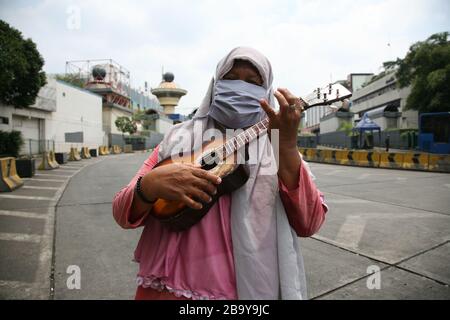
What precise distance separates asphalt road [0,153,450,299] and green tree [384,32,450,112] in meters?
19.6

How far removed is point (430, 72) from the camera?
2270 centimetres

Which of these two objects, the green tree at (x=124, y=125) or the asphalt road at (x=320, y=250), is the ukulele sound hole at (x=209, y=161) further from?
the green tree at (x=124, y=125)

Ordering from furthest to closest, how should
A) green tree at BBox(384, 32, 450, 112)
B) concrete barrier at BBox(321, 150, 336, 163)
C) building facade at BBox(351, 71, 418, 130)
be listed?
building facade at BBox(351, 71, 418, 130) → green tree at BBox(384, 32, 450, 112) → concrete barrier at BBox(321, 150, 336, 163)

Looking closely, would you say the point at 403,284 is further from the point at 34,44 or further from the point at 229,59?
the point at 34,44

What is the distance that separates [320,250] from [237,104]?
2.77m

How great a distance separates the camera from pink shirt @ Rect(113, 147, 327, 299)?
1215 millimetres

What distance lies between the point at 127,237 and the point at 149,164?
2.94 meters

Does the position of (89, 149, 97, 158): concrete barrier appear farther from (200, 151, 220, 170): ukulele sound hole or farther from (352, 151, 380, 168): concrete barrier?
(200, 151, 220, 170): ukulele sound hole

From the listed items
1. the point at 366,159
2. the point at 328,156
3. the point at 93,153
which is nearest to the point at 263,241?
the point at 366,159

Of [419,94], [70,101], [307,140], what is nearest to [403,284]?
[419,94]

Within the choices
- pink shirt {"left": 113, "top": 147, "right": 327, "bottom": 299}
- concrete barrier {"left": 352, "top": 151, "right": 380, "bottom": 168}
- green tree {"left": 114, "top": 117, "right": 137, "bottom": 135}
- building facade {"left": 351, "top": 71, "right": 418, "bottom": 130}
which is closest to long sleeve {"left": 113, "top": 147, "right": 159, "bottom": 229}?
pink shirt {"left": 113, "top": 147, "right": 327, "bottom": 299}

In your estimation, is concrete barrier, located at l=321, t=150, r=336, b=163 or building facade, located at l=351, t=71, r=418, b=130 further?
building facade, located at l=351, t=71, r=418, b=130

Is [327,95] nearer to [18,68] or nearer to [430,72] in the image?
[18,68]

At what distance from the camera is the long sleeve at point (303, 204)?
3.93 feet
